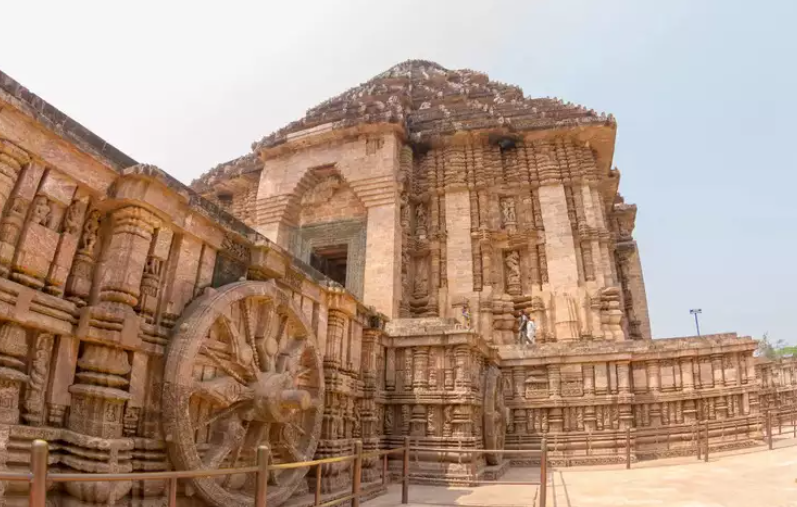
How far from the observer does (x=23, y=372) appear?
3590 mm

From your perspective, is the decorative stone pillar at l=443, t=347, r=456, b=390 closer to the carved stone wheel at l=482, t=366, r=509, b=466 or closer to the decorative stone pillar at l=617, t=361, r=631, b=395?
the carved stone wheel at l=482, t=366, r=509, b=466

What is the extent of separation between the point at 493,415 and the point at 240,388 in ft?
22.2

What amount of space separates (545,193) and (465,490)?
40.6 feet

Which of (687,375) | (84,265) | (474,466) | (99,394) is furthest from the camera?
(687,375)

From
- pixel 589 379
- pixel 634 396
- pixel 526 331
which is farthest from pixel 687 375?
pixel 526 331

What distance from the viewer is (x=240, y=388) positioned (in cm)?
495

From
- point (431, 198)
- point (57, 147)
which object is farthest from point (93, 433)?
point (431, 198)

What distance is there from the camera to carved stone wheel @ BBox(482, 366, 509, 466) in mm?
10320

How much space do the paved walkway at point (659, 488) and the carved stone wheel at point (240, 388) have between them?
74.0 inches

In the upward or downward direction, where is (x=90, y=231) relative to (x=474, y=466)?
upward

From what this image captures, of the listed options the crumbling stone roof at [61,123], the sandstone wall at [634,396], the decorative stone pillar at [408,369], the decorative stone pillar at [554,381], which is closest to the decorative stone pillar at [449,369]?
the decorative stone pillar at [408,369]

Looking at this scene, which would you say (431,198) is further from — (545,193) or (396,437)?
(396,437)

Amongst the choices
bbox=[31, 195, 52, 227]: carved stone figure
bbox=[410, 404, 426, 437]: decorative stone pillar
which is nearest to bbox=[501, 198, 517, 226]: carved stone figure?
bbox=[410, 404, 426, 437]: decorative stone pillar

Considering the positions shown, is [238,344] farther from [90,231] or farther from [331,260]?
[331,260]
